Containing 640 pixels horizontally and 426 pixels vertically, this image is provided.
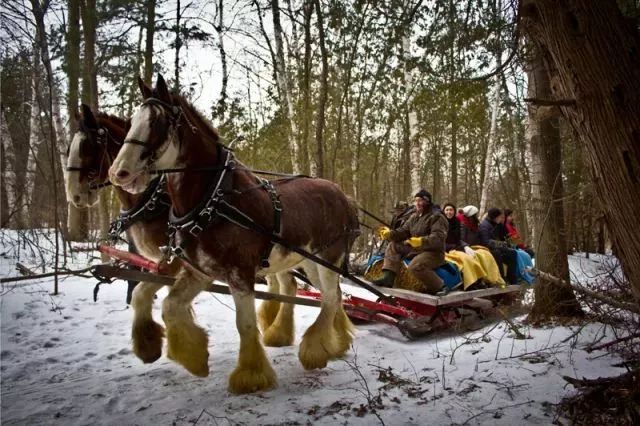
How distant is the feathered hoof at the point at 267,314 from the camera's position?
4.83 metres

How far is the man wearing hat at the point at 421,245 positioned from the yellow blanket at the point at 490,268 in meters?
0.87

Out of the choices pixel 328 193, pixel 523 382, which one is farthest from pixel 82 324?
pixel 523 382

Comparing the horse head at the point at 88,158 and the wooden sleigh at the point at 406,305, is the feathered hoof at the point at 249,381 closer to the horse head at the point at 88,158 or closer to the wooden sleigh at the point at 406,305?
the wooden sleigh at the point at 406,305

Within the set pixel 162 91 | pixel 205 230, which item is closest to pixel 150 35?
pixel 162 91

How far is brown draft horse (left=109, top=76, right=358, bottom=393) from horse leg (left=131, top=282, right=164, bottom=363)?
20.7 inches

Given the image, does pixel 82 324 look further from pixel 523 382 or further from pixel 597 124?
pixel 597 124

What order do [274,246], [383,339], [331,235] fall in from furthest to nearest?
[383,339] < [331,235] < [274,246]

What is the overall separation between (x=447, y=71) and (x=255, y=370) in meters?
4.11

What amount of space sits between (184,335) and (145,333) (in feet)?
2.10

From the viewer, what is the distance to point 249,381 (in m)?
3.12

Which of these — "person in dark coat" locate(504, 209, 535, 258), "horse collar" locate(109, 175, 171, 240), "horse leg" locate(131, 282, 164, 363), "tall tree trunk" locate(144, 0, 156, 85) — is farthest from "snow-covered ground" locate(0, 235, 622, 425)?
"tall tree trunk" locate(144, 0, 156, 85)

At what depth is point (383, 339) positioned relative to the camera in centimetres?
488

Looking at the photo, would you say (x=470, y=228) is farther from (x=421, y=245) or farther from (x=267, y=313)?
(x=267, y=313)

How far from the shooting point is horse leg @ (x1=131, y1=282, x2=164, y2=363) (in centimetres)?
368
